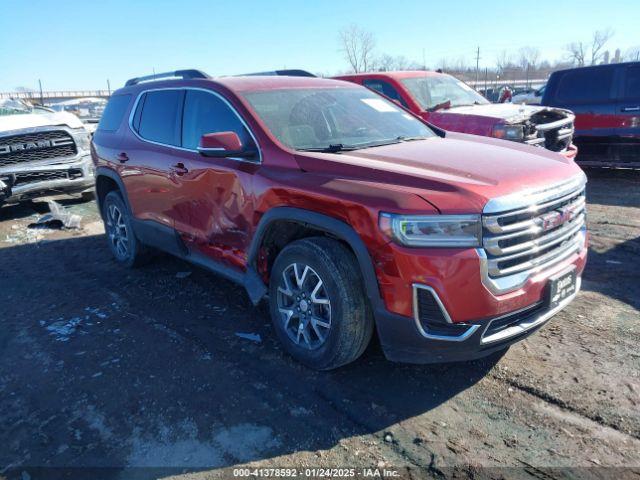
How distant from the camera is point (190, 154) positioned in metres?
4.32

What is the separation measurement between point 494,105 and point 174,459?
729 cm

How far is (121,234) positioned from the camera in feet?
19.3

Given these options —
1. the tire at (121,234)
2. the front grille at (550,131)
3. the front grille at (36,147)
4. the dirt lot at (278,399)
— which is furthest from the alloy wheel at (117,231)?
the front grille at (550,131)

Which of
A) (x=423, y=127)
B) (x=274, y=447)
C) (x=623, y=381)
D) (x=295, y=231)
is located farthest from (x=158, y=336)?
(x=623, y=381)

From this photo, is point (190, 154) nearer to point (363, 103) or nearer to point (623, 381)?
point (363, 103)

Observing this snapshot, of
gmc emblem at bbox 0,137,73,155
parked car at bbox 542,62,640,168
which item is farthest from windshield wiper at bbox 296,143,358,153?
parked car at bbox 542,62,640,168

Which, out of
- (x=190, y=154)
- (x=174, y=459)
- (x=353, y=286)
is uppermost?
(x=190, y=154)

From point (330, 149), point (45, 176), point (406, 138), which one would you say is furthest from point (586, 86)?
point (45, 176)

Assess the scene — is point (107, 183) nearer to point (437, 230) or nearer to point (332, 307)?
point (332, 307)

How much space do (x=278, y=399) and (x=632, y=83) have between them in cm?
879

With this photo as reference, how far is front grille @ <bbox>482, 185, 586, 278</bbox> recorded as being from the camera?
2719 millimetres

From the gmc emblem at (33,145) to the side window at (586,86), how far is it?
29.7 ft

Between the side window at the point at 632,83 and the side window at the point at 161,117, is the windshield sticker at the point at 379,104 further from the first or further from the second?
the side window at the point at 632,83

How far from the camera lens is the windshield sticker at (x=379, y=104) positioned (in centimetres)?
450
